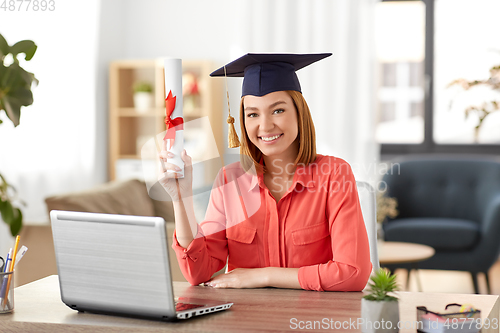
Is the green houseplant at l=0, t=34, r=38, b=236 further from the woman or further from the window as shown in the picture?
the window

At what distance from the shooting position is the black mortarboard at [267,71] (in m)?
1.33

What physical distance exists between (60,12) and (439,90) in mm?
3114

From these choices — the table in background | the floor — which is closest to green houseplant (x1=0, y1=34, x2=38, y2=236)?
the table in background

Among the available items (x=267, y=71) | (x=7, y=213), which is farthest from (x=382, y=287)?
(x=7, y=213)

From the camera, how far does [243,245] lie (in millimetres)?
1395

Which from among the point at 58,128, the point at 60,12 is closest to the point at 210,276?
the point at 58,128

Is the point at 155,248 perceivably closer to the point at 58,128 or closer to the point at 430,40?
the point at 58,128

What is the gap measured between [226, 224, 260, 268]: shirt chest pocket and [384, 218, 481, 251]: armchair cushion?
8.22 feet

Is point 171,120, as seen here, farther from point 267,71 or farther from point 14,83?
point 14,83

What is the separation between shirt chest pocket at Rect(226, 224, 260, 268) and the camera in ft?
4.54

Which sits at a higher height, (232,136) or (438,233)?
(232,136)

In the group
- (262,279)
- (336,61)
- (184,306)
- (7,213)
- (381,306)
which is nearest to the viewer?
(381,306)

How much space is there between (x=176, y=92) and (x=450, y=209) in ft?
11.6

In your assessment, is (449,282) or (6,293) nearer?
(6,293)
